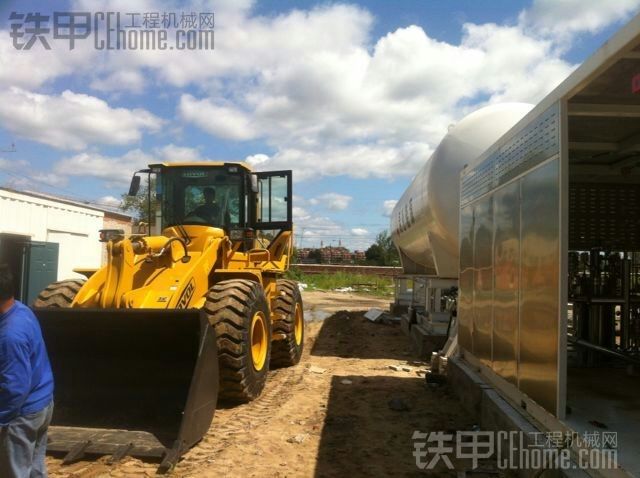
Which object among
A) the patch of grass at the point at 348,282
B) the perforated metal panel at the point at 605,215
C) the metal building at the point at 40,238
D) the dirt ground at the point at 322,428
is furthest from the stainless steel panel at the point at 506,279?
the patch of grass at the point at 348,282

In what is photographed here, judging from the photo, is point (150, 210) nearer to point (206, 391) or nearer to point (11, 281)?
point (206, 391)

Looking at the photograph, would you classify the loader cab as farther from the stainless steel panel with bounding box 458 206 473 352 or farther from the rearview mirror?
the stainless steel panel with bounding box 458 206 473 352

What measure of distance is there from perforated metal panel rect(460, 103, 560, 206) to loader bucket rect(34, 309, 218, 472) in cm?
331

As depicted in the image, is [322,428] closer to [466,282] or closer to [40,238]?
[466,282]

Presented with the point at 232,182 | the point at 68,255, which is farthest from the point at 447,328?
the point at 68,255

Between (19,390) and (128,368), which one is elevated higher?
(19,390)

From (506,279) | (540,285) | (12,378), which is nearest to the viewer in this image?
(12,378)

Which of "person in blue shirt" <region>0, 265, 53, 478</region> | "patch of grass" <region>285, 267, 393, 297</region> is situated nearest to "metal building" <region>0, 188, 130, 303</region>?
"person in blue shirt" <region>0, 265, 53, 478</region>

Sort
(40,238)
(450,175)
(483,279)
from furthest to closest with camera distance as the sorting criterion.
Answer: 1. (40,238)
2. (450,175)
3. (483,279)

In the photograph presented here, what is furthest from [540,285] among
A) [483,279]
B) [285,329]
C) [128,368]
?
[285,329]

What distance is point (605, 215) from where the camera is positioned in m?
7.62

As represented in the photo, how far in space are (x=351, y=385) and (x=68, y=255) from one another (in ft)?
38.5

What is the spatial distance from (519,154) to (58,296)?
5.67 m

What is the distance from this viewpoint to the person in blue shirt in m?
3.16
